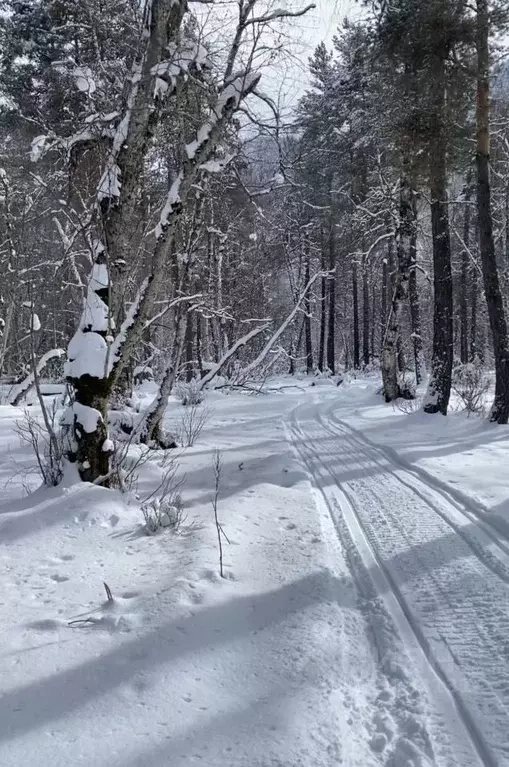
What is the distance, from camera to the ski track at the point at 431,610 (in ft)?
7.29

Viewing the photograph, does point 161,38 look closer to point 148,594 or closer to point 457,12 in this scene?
point 148,594

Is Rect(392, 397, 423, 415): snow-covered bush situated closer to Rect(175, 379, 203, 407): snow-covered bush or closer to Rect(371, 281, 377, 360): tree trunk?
Rect(175, 379, 203, 407): snow-covered bush

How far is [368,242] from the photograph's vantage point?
67.1 ft

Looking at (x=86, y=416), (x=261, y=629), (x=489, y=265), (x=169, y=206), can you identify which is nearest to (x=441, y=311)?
(x=489, y=265)

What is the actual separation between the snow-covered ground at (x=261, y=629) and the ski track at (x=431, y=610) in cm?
1

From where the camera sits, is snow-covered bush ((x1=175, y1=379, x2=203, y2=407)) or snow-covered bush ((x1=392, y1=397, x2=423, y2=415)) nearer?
snow-covered bush ((x1=175, y1=379, x2=203, y2=407))

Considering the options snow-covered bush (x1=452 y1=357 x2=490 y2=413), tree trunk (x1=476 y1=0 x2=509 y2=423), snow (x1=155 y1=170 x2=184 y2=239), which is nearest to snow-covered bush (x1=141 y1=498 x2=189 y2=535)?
snow (x1=155 y1=170 x2=184 y2=239)

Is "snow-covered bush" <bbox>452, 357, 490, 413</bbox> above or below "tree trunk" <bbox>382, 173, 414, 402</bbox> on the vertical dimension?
below

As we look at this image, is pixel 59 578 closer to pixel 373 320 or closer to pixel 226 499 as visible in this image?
pixel 226 499

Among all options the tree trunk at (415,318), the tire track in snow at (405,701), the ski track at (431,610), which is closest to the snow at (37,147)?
the ski track at (431,610)

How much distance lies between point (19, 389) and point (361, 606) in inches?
436

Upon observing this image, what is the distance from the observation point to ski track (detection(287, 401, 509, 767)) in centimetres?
222

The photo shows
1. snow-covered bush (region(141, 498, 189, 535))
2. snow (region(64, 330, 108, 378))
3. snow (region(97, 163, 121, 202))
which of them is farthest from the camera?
snow (region(64, 330, 108, 378))

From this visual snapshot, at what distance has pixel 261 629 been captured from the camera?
3049mm
